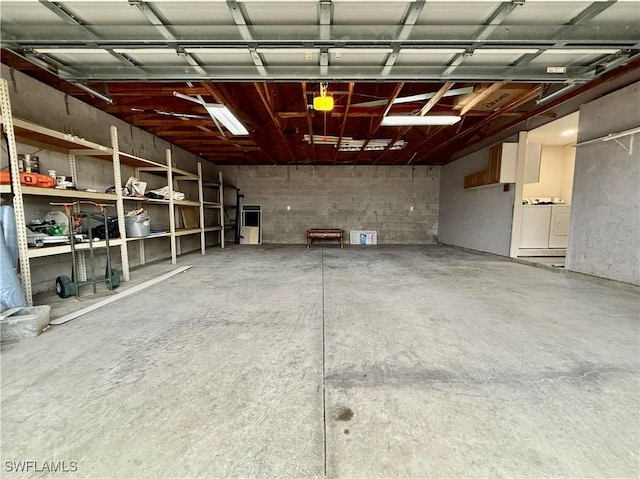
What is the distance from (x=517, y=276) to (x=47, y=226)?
6.00 metres

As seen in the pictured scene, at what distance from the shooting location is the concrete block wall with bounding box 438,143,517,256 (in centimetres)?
568

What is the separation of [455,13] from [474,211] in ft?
19.5

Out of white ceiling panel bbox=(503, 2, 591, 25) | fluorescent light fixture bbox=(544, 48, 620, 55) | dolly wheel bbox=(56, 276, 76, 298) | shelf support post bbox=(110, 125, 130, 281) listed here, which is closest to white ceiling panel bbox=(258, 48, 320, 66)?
white ceiling panel bbox=(503, 2, 591, 25)

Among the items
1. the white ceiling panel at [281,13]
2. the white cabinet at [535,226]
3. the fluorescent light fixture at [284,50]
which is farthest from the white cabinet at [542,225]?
the white ceiling panel at [281,13]

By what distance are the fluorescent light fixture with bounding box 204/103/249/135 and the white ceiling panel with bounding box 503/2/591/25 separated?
3205mm

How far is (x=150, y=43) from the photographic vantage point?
6.50 ft

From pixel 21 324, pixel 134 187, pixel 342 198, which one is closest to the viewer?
pixel 21 324

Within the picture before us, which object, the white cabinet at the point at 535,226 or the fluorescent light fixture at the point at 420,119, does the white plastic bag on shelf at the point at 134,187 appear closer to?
the fluorescent light fixture at the point at 420,119

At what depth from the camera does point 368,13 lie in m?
1.76

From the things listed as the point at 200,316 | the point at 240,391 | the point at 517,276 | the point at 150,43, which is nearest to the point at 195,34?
the point at 150,43

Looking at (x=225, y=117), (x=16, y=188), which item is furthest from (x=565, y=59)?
(x=16, y=188)

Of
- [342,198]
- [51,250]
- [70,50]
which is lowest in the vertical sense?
[51,250]

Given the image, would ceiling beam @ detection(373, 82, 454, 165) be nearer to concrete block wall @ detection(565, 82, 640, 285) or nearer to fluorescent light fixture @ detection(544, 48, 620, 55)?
fluorescent light fixture @ detection(544, 48, 620, 55)

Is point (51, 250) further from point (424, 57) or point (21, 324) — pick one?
point (424, 57)
